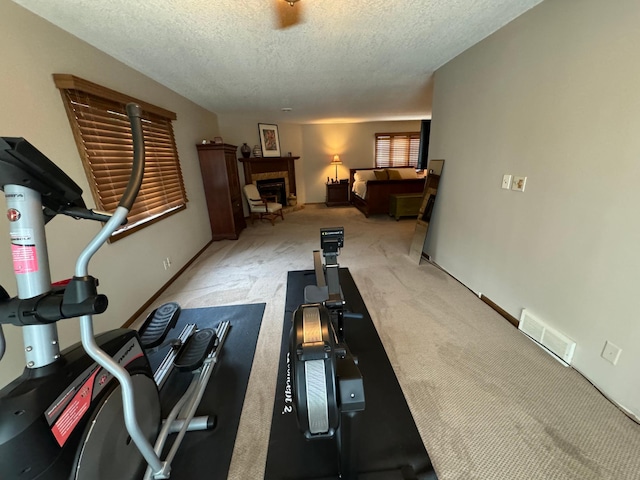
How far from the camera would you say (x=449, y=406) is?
54.9 inches

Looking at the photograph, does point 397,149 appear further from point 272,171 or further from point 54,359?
point 54,359

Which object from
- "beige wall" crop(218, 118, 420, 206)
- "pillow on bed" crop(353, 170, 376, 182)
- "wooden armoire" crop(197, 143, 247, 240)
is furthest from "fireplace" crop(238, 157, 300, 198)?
"pillow on bed" crop(353, 170, 376, 182)

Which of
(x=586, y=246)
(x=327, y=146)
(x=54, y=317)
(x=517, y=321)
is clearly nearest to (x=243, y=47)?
(x=54, y=317)

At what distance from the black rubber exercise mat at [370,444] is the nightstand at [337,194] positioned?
597 centimetres

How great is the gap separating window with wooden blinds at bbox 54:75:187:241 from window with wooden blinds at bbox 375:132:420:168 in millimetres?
5742

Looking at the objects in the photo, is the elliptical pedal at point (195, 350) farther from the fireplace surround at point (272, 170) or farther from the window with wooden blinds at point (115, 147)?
the fireplace surround at point (272, 170)

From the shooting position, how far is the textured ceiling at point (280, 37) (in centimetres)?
165

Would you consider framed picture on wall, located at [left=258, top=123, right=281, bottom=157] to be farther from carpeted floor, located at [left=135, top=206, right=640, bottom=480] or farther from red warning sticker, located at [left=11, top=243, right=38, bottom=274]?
red warning sticker, located at [left=11, top=243, right=38, bottom=274]

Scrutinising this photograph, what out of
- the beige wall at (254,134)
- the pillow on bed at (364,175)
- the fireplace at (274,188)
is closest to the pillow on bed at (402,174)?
the pillow on bed at (364,175)

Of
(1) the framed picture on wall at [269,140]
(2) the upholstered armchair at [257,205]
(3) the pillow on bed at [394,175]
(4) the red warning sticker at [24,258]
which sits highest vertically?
(1) the framed picture on wall at [269,140]

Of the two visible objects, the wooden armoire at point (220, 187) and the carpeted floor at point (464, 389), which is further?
the wooden armoire at point (220, 187)

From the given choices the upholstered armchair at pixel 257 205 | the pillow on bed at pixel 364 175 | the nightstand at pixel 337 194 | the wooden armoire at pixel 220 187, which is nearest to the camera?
the wooden armoire at pixel 220 187

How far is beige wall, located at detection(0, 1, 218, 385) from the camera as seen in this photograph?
4.65 feet

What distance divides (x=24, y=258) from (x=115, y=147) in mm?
1969
